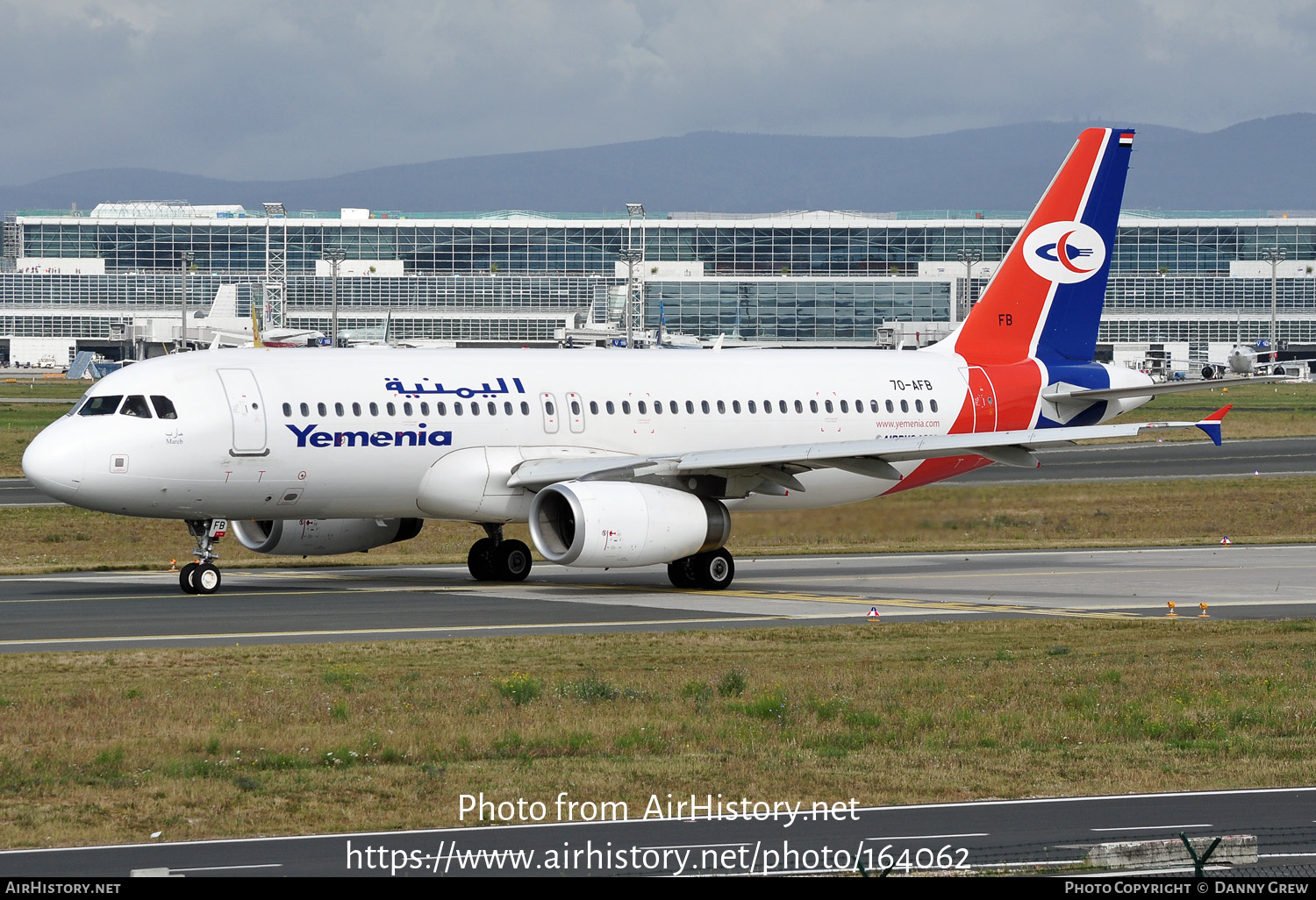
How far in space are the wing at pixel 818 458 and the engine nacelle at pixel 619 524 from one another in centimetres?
54

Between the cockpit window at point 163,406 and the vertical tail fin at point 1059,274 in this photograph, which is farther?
the vertical tail fin at point 1059,274

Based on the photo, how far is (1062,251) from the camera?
4041cm

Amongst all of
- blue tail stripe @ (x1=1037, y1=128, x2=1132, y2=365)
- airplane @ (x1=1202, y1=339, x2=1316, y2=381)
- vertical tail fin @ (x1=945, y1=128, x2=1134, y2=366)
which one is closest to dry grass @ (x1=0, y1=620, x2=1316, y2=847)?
vertical tail fin @ (x1=945, y1=128, x2=1134, y2=366)

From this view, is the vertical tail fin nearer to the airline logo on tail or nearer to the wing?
the airline logo on tail

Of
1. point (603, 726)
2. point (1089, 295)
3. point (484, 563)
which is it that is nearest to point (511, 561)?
point (484, 563)

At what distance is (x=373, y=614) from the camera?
29234mm

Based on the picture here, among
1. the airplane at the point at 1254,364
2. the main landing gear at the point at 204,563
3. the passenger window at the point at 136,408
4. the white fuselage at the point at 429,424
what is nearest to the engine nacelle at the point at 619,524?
the white fuselage at the point at 429,424

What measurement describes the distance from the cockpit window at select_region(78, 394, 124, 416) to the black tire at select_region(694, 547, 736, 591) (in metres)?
11.3

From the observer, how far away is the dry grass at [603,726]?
1517cm

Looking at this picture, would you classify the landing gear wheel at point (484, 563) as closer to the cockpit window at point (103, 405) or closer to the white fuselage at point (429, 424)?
the white fuselage at point (429, 424)

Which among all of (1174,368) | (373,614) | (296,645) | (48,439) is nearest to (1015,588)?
(373,614)

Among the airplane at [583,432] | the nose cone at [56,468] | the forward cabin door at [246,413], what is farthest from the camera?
the forward cabin door at [246,413]

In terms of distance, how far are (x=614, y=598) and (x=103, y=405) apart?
390 inches

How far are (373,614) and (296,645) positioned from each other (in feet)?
14.1
